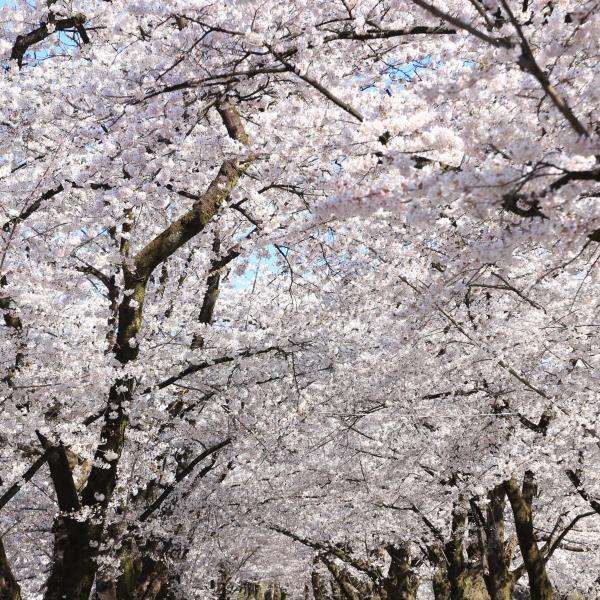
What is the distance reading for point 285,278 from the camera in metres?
11.6

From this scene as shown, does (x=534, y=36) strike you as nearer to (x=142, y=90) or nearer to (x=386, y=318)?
(x=142, y=90)

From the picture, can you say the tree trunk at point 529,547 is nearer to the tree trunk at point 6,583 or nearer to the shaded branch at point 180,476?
the shaded branch at point 180,476

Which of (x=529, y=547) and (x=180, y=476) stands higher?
(x=180, y=476)

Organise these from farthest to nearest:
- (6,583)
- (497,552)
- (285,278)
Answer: (497,552) → (285,278) → (6,583)

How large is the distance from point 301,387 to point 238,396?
4.20 feet

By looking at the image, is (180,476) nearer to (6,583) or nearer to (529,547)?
(6,583)

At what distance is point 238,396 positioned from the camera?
34.9 feet

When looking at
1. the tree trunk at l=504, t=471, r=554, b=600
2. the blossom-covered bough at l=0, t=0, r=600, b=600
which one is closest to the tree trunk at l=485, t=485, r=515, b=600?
the blossom-covered bough at l=0, t=0, r=600, b=600

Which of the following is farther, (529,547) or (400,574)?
(400,574)

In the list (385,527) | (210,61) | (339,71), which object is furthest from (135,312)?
(385,527)

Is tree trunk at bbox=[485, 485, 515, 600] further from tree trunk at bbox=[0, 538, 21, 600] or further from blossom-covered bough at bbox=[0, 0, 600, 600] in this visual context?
tree trunk at bbox=[0, 538, 21, 600]

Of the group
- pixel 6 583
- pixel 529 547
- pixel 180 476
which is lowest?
pixel 6 583

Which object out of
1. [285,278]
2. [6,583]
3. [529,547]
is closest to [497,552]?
[529,547]

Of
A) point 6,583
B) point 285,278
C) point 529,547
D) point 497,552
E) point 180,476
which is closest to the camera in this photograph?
point 6,583
